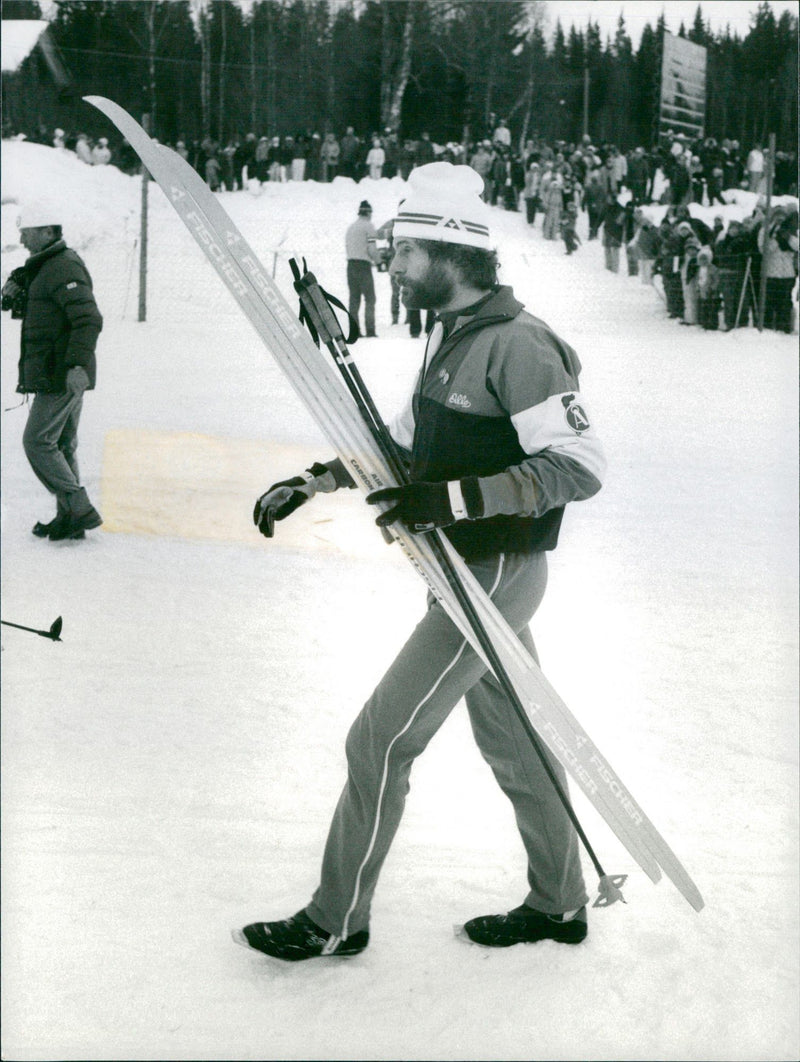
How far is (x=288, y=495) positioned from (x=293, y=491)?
0.05ft

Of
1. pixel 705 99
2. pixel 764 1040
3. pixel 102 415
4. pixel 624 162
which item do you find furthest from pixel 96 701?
pixel 624 162

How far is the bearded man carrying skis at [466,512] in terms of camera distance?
183cm

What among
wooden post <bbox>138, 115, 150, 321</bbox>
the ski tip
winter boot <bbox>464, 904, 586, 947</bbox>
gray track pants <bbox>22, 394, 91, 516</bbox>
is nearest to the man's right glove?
the ski tip

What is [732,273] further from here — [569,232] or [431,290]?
[431,290]

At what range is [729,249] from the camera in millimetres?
6906

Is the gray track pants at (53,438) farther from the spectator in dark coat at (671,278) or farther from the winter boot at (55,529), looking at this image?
the spectator in dark coat at (671,278)

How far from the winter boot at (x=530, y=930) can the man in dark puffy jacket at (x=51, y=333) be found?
1.85 m

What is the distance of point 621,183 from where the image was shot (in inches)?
278

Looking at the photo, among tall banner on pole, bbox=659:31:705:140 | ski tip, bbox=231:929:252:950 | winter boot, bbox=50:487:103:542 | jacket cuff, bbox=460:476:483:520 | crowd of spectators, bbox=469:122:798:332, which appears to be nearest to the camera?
jacket cuff, bbox=460:476:483:520

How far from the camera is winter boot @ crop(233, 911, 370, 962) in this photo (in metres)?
2.11

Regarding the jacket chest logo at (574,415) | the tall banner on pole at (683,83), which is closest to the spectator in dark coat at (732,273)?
the tall banner on pole at (683,83)

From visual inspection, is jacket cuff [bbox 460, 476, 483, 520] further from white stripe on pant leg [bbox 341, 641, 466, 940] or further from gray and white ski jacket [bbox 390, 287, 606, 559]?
white stripe on pant leg [bbox 341, 641, 466, 940]

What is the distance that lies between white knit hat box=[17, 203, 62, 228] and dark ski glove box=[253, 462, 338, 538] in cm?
152

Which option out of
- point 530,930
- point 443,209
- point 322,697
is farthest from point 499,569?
point 322,697
